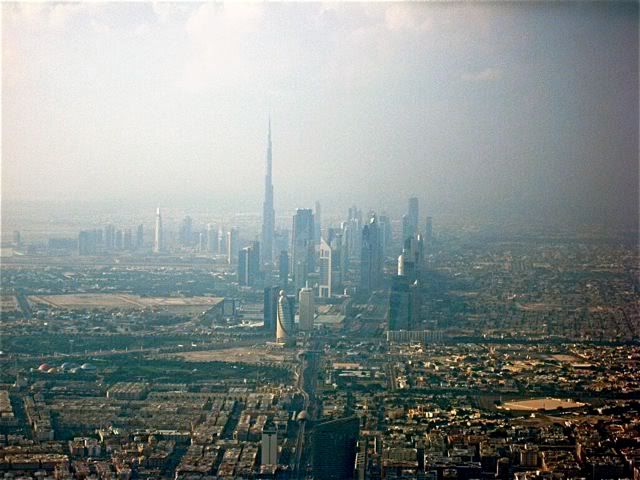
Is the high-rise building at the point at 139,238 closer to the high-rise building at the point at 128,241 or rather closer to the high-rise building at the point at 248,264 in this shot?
the high-rise building at the point at 128,241

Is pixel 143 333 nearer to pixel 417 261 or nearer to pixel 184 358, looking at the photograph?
pixel 184 358

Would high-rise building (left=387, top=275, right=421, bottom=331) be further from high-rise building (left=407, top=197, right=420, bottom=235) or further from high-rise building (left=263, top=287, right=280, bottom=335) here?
high-rise building (left=263, top=287, right=280, bottom=335)

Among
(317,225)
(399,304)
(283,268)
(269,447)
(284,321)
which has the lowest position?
(269,447)

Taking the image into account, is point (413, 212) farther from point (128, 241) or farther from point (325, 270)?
point (128, 241)

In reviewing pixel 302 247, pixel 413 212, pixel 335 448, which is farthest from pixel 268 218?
pixel 335 448

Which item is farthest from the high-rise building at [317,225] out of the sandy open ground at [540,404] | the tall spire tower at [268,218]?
the sandy open ground at [540,404]
